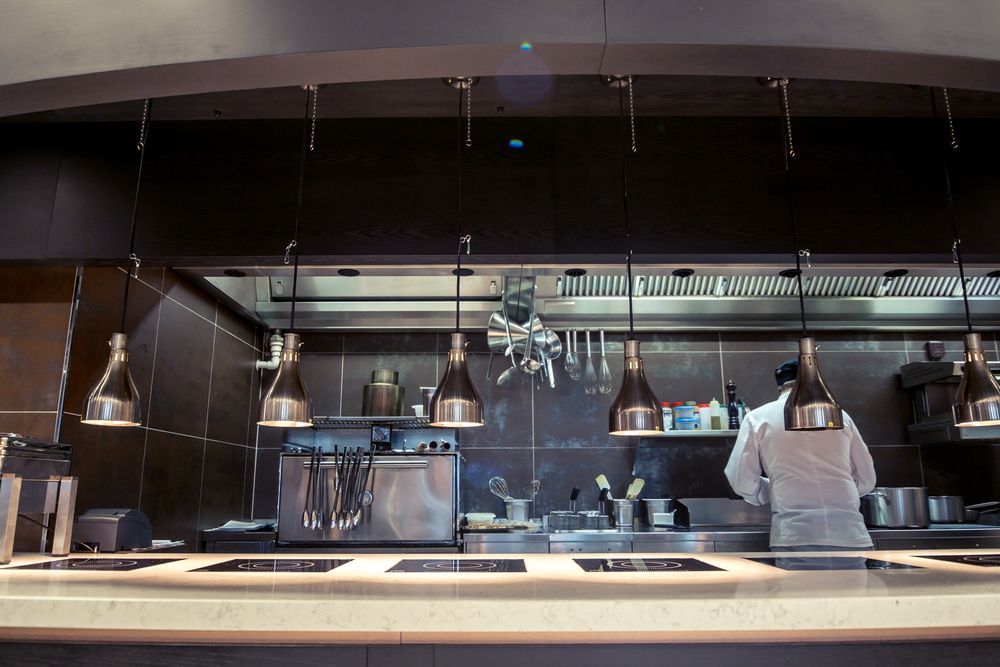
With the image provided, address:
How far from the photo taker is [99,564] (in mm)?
2182

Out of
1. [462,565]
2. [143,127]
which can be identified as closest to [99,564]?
[462,565]

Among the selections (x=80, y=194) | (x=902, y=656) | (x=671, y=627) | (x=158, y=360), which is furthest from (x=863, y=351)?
(x=80, y=194)

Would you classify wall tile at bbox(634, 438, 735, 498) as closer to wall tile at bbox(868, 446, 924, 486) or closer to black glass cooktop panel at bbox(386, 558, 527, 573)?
wall tile at bbox(868, 446, 924, 486)

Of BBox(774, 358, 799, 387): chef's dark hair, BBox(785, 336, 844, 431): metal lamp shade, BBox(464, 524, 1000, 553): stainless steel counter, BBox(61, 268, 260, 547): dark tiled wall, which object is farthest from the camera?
BBox(464, 524, 1000, 553): stainless steel counter

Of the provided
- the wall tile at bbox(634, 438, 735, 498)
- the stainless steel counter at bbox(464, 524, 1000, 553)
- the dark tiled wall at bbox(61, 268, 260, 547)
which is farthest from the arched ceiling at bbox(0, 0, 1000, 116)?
the wall tile at bbox(634, 438, 735, 498)

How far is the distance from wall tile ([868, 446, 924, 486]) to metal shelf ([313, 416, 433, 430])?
328cm

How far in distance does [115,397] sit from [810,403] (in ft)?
7.69

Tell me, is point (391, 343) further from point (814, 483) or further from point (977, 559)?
point (977, 559)

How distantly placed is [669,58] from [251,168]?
200 cm

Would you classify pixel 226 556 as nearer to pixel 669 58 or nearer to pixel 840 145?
pixel 669 58

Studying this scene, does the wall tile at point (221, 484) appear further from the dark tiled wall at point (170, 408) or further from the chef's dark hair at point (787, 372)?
the chef's dark hair at point (787, 372)

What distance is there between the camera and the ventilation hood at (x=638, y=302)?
4.73 metres

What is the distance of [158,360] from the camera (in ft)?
11.5

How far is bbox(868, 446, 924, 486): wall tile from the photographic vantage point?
189 inches
